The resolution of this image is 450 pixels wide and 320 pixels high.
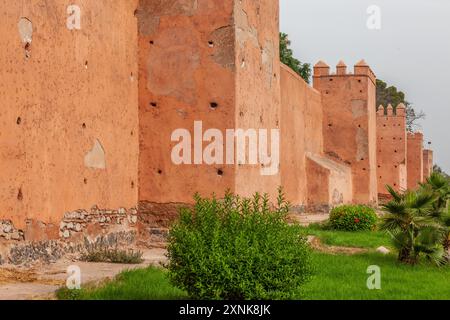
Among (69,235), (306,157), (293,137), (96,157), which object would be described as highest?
(293,137)

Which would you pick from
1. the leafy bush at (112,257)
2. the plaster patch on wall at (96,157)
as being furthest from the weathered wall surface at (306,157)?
the leafy bush at (112,257)

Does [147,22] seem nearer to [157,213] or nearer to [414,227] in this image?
[157,213]

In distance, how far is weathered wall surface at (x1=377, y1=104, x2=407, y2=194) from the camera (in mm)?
35469

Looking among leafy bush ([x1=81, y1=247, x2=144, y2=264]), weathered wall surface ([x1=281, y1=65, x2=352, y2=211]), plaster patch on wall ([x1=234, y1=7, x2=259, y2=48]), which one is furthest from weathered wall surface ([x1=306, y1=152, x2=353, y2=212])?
leafy bush ([x1=81, y1=247, x2=144, y2=264])

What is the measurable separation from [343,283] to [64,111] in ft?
15.5

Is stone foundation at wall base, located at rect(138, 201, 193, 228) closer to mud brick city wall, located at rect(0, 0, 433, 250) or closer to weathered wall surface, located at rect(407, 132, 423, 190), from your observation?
mud brick city wall, located at rect(0, 0, 433, 250)

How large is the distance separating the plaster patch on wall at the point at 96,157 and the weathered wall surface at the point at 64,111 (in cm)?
2

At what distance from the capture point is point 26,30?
9578 millimetres

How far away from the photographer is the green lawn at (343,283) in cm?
798

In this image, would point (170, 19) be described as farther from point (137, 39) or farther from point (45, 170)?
point (45, 170)

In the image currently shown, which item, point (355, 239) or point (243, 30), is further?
point (355, 239)

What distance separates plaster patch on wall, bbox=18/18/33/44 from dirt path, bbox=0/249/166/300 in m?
3.06

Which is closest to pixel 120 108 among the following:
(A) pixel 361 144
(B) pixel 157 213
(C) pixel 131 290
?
(B) pixel 157 213

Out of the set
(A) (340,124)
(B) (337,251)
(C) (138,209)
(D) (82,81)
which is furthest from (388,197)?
(D) (82,81)
